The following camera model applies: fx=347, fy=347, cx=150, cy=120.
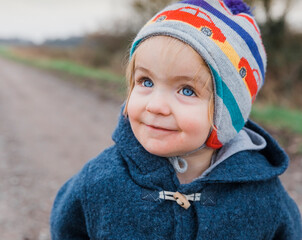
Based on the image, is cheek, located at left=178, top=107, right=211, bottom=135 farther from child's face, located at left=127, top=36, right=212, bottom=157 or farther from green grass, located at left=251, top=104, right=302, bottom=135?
green grass, located at left=251, top=104, right=302, bottom=135

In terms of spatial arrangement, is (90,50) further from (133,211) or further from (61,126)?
(133,211)

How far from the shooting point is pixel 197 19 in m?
1.35

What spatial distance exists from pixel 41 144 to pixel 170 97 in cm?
406

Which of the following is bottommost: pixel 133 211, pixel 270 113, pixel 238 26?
pixel 270 113

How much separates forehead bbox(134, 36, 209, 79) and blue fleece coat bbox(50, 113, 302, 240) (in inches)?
14.8

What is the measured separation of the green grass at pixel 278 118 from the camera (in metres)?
5.01

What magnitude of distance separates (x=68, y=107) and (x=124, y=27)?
222 inches

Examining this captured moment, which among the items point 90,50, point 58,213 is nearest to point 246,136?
point 58,213

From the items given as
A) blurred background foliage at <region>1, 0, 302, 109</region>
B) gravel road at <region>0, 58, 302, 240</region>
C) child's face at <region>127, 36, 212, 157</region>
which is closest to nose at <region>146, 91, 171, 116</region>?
child's face at <region>127, 36, 212, 157</region>

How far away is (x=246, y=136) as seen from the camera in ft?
5.54

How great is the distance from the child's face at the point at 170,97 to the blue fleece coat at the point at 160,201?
0.16 metres

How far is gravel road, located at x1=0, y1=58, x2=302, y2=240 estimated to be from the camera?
10.5 feet

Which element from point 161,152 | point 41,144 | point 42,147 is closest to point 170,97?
point 161,152

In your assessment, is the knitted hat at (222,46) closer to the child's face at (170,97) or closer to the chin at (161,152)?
the child's face at (170,97)
